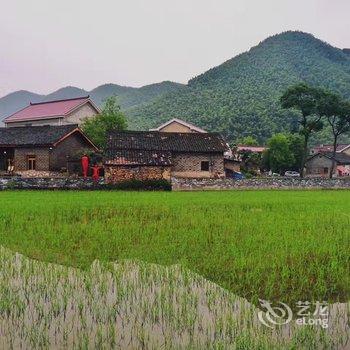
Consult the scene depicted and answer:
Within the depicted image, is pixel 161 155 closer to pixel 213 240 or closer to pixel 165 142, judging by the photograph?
pixel 165 142

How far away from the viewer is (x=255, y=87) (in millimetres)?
75125

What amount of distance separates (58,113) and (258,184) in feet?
72.0

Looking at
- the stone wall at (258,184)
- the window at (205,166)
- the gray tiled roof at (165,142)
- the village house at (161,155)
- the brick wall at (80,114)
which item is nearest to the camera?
the village house at (161,155)

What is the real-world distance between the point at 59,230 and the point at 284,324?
6.92 meters

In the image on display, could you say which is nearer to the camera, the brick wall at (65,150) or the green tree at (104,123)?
the brick wall at (65,150)

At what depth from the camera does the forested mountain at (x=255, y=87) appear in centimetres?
6575

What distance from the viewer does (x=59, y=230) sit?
11172mm

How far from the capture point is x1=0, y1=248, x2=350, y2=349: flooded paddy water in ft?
15.9

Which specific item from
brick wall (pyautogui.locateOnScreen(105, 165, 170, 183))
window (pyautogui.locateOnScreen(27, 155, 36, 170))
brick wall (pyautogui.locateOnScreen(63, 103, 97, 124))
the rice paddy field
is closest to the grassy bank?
the rice paddy field

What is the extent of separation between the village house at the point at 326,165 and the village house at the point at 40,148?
3017 cm

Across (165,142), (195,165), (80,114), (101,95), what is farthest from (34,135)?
(101,95)

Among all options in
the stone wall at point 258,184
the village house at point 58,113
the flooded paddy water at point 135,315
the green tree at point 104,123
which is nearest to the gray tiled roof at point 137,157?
the stone wall at point 258,184

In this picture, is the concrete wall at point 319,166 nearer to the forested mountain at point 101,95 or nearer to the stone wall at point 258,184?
the stone wall at point 258,184

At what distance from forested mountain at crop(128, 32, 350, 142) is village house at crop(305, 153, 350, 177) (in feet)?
14.2
